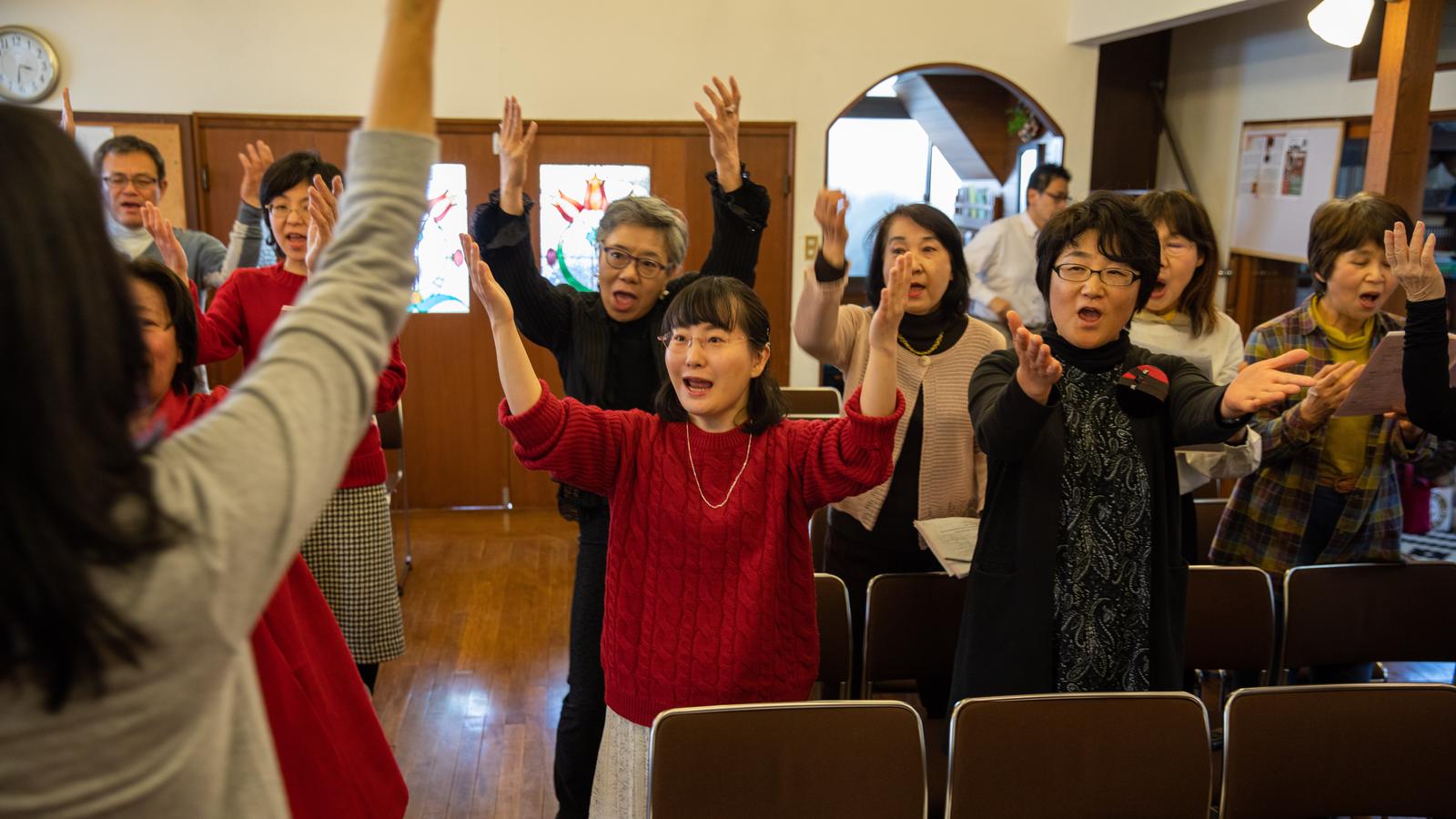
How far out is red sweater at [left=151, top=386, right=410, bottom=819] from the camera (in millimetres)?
1471

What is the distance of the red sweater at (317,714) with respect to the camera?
1.47 m

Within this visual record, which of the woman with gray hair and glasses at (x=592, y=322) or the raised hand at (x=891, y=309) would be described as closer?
the raised hand at (x=891, y=309)

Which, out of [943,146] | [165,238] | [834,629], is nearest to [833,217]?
[834,629]

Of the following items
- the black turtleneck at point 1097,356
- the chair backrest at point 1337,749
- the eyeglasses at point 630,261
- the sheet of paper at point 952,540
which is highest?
the eyeglasses at point 630,261

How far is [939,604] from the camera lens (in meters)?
2.39

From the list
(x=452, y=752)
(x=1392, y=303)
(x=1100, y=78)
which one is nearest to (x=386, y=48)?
(x=452, y=752)

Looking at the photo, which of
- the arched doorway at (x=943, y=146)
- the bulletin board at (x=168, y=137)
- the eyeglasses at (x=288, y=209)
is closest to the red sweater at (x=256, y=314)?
the eyeglasses at (x=288, y=209)

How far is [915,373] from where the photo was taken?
241 cm

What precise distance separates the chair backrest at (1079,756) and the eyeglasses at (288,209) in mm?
1914

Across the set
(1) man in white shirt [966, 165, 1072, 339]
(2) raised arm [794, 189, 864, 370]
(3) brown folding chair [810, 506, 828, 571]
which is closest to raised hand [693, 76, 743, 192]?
(2) raised arm [794, 189, 864, 370]

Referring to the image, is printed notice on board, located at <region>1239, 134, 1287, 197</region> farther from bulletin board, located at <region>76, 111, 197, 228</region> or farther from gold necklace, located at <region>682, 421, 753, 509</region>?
bulletin board, located at <region>76, 111, 197, 228</region>

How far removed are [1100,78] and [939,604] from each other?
524 cm

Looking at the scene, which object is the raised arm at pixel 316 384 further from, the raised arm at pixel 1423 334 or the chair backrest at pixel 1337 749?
the raised arm at pixel 1423 334

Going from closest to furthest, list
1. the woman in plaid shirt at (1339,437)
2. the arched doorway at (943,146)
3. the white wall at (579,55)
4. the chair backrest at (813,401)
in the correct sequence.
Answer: the woman in plaid shirt at (1339,437)
the chair backrest at (813,401)
the white wall at (579,55)
the arched doorway at (943,146)
